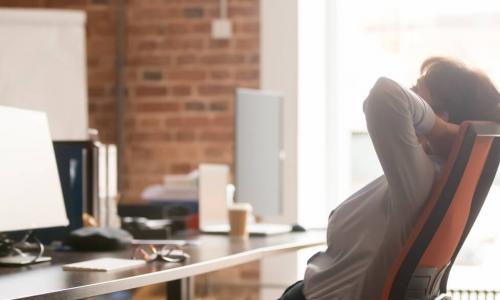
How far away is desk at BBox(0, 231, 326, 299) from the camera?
1938mm

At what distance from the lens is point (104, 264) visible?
93.0 inches

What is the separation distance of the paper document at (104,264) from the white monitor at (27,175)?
0.60 ft

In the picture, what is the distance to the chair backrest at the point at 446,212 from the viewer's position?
2.20 m

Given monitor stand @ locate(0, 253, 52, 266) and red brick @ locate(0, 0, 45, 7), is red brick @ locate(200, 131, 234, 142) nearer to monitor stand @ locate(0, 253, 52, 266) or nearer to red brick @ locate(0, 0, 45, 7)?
red brick @ locate(0, 0, 45, 7)

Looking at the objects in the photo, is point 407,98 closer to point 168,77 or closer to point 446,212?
point 446,212

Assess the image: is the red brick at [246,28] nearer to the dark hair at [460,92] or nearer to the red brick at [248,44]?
the red brick at [248,44]

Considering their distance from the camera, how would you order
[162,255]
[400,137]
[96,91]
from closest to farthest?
[400,137]
[162,255]
[96,91]

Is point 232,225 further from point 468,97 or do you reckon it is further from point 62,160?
point 468,97

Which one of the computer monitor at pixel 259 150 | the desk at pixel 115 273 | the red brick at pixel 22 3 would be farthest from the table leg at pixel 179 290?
the red brick at pixel 22 3

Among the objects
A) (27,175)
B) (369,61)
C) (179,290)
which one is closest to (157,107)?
(369,61)

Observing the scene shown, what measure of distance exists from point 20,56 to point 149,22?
74cm

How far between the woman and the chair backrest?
4 cm

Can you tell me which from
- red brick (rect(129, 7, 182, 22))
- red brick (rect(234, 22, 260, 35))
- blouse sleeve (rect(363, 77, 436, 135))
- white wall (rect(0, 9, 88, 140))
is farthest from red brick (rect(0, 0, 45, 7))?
blouse sleeve (rect(363, 77, 436, 135))

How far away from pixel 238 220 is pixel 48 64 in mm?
1915
